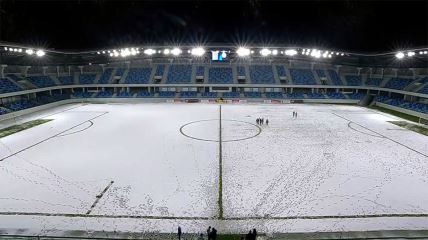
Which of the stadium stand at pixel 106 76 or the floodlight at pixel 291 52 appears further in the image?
the stadium stand at pixel 106 76

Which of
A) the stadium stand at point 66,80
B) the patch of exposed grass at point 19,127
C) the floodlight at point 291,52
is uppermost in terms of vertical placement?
the floodlight at point 291,52

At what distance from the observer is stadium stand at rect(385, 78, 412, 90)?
182 feet

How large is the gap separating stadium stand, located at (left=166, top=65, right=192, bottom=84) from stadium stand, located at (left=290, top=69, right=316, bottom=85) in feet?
80.1

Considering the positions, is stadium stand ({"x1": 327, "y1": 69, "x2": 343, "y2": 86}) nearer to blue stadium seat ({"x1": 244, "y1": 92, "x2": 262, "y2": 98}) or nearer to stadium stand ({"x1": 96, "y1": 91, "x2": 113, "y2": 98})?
blue stadium seat ({"x1": 244, "y1": 92, "x2": 262, "y2": 98})

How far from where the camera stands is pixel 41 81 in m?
58.3

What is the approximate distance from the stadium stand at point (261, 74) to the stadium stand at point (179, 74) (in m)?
14.8

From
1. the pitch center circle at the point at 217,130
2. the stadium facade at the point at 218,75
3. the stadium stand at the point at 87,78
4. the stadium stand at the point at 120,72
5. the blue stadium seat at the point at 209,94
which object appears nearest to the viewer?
the pitch center circle at the point at 217,130

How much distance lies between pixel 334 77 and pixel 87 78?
191 feet

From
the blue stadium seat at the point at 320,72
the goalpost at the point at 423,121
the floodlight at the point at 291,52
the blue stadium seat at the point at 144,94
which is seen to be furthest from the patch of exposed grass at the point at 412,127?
the blue stadium seat at the point at 144,94

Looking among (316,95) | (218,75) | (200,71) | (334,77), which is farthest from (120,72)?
(334,77)

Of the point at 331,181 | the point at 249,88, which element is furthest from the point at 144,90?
the point at 331,181

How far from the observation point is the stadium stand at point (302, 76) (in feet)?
213

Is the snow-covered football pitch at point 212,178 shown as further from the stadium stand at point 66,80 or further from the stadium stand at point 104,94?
the stadium stand at point 66,80

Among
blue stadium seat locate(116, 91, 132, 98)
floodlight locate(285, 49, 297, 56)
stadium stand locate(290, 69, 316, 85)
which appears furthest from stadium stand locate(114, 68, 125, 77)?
stadium stand locate(290, 69, 316, 85)
